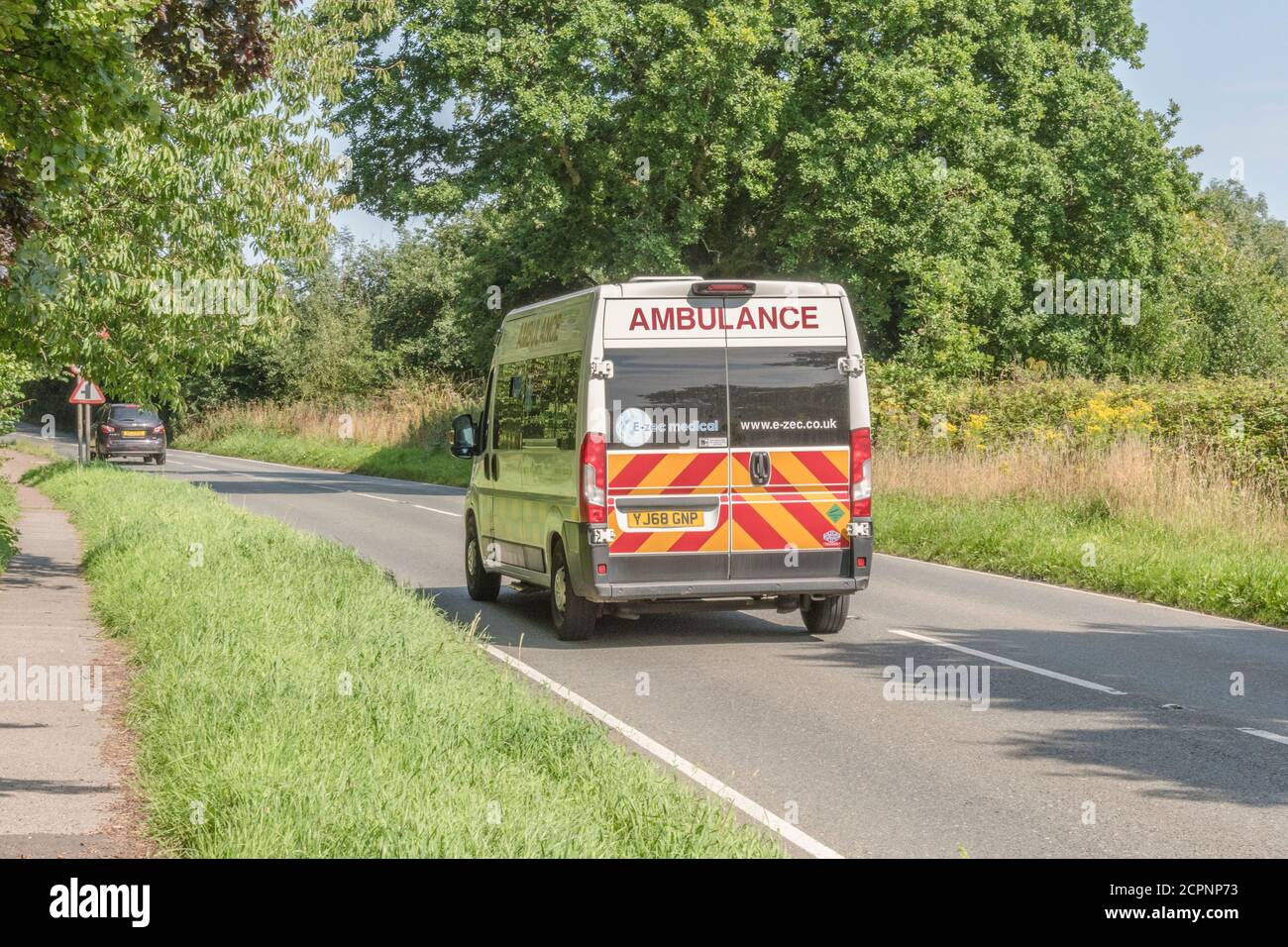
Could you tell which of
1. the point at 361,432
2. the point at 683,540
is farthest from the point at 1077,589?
the point at 361,432

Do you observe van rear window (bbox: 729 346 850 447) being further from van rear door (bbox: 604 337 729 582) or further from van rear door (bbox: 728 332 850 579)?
van rear door (bbox: 604 337 729 582)

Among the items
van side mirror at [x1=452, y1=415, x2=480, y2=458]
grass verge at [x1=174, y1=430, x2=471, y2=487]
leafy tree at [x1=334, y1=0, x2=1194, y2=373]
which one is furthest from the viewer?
grass verge at [x1=174, y1=430, x2=471, y2=487]

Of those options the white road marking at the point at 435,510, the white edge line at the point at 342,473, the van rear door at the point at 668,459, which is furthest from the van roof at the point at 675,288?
the white edge line at the point at 342,473

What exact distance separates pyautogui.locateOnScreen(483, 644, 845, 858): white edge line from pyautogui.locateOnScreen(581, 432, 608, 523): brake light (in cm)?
139

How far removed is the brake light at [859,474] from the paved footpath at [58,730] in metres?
5.48

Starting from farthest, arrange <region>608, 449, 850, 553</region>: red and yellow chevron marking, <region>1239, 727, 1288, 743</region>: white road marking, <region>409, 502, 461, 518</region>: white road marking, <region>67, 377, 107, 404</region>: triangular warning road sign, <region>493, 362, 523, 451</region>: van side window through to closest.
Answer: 1. <region>67, 377, 107, 404</region>: triangular warning road sign
2. <region>409, 502, 461, 518</region>: white road marking
3. <region>493, 362, 523, 451</region>: van side window
4. <region>608, 449, 850, 553</region>: red and yellow chevron marking
5. <region>1239, 727, 1288, 743</region>: white road marking

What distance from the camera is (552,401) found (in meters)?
12.6

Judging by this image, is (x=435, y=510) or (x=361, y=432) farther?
(x=361, y=432)

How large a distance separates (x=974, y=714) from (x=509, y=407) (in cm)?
627

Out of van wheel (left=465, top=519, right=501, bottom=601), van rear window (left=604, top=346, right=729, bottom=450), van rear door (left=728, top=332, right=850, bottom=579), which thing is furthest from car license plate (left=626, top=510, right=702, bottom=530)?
van wheel (left=465, top=519, right=501, bottom=601)

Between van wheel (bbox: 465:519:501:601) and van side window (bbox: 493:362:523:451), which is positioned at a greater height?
van side window (bbox: 493:362:523:451)

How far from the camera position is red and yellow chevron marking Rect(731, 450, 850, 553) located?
1177 centimetres

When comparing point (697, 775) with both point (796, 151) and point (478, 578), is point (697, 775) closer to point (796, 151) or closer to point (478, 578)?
point (478, 578)

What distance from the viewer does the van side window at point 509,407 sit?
13664 millimetres
